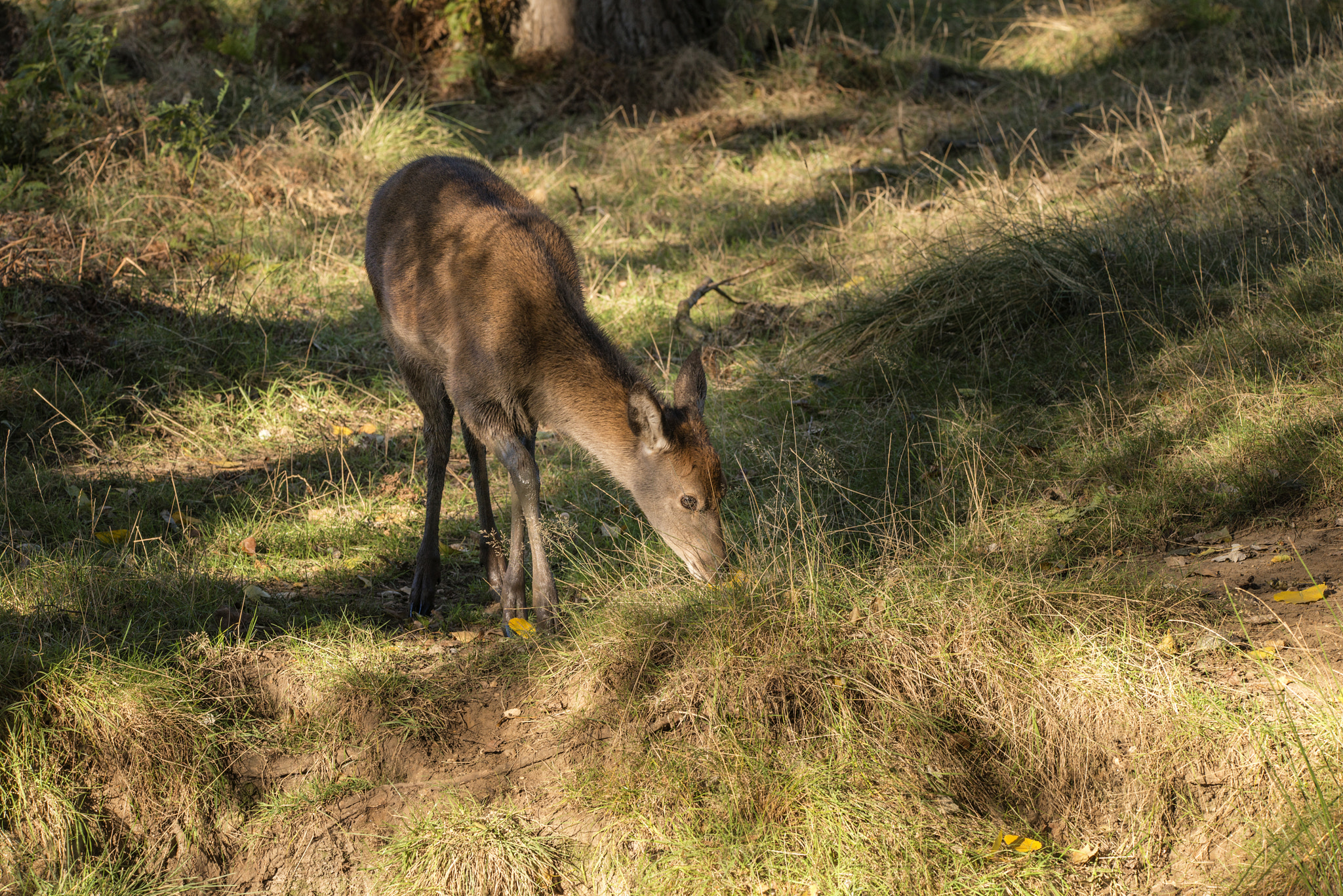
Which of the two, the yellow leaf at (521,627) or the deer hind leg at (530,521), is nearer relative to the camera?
the yellow leaf at (521,627)

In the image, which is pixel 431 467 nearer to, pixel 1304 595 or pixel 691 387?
pixel 691 387

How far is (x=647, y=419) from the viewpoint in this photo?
460 centimetres

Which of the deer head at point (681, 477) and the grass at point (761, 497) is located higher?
the deer head at point (681, 477)

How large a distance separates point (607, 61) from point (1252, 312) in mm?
8193

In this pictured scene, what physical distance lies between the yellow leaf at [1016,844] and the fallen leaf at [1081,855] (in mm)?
127

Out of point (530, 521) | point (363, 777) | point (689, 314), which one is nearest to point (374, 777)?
point (363, 777)

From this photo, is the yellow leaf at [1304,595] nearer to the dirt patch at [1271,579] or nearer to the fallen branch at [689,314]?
the dirt patch at [1271,579]

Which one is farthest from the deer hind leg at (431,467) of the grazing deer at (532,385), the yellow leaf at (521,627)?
the yellow leaf at (521,627)

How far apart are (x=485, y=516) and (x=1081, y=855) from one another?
10.6ft

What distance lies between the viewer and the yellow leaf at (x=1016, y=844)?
3.62 m

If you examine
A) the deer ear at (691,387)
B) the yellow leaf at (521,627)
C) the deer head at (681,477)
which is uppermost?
the deer ear at (691,387)

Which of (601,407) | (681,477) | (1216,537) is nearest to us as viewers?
(681,477)

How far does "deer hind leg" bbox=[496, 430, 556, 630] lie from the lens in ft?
15.8

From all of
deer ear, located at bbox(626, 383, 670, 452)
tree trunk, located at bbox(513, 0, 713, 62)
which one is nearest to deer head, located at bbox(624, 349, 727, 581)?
deer ear, located at bbox(626, 383, 670, 452)
